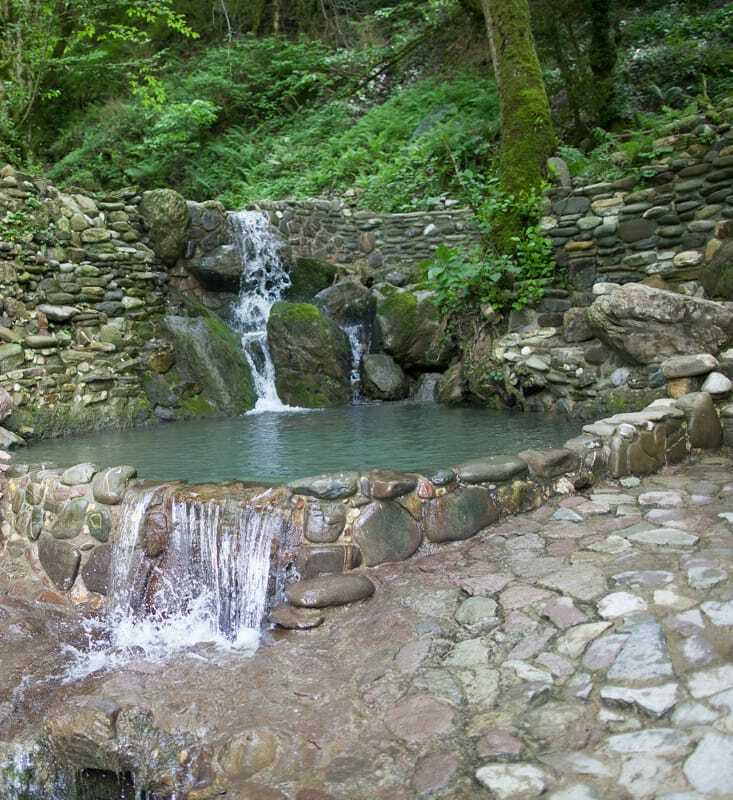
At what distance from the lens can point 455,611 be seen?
3.37 m

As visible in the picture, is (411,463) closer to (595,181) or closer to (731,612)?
(731,612)

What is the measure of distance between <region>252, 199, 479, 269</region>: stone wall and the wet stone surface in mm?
7380

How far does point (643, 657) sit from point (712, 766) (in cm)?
61

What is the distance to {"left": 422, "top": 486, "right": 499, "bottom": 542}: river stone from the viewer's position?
13.5 ft

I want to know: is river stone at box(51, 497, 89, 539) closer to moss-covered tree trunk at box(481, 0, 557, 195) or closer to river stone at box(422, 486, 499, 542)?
river stone at box(422, 486, 499, 542)

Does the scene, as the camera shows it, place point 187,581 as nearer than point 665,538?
No

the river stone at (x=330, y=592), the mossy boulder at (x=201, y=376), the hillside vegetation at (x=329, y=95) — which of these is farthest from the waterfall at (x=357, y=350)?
the river stone at (x=330, y=592)

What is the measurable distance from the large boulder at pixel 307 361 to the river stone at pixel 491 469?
15.7ft

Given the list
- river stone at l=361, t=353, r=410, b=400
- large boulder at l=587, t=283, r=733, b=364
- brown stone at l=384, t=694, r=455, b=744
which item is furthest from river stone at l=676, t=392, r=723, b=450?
river stone at l=361, t=353, r=410, b=400

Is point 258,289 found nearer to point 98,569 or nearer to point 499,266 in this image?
point 499,266

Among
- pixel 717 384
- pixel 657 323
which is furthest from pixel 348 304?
pixel 717 384

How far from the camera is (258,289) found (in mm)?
10102

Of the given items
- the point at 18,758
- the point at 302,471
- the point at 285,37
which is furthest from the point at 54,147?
the point at 18,758

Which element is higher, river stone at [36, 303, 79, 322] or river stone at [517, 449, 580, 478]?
river stone at [36, 303, 79, 322]
